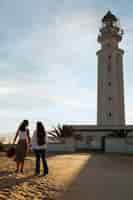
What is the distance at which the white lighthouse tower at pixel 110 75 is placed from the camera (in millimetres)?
34250

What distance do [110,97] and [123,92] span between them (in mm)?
2122

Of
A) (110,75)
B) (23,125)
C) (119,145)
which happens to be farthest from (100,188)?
(110,75)

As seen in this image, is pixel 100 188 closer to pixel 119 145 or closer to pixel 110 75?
pixel 119 145

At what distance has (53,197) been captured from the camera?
686 centimetres

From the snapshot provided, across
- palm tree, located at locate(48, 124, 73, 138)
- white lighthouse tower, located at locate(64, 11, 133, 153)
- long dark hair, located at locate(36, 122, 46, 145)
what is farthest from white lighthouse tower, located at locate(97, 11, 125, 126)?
long dark hair, located at locate(36, 122, 46, 145)

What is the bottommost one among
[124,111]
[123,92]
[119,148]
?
[119,148]

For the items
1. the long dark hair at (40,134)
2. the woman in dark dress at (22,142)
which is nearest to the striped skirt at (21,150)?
the woman in dark dress at (22,142)

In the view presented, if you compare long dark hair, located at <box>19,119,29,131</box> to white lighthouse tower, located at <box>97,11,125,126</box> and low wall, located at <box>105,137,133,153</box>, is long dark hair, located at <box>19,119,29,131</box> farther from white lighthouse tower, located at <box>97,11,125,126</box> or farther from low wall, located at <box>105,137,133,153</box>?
white lighthouse tower, located at <box>97,11,125,126</box>

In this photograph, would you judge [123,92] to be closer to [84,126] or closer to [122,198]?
[84,126]

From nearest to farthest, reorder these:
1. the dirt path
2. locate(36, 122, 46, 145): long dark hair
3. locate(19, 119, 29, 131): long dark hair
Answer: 1. the dirt path
2. locate(36, 122, 46, 145): long dark hair
3. locate(19, 119, 29, 131): long dark hair

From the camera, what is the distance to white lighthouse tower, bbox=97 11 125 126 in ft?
112

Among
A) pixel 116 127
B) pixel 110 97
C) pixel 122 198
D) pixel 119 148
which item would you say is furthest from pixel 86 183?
pixel 110 97

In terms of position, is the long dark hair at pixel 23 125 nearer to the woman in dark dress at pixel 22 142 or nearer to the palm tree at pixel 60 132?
A: the woman in dark dress at pixel 22 142

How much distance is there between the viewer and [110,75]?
3531 cm
